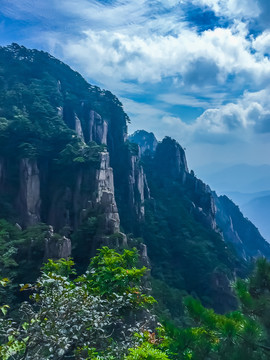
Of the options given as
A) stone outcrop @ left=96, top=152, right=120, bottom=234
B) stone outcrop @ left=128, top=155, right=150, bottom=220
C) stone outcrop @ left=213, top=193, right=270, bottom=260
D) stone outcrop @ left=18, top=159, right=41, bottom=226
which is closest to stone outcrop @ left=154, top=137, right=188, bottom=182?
stone outcrop @ left=128, top=155, right=150, bottom=220

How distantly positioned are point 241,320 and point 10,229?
26854 millimetres

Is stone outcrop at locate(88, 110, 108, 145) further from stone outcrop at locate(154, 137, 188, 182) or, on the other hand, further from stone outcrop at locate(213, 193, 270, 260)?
stone outcrop at locate(213, 193, 270, 260)

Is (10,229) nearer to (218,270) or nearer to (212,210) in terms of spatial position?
(218,270)

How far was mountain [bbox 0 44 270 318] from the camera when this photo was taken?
94.3ft

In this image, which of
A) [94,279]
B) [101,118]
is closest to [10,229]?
[94,279]

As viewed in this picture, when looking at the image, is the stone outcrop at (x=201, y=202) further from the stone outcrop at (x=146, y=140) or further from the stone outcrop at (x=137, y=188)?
the stone outcrop at (x=146, y=140)

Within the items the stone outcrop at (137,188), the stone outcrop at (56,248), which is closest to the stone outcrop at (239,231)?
the stone outcrop at (137,188)

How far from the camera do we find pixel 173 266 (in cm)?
4809

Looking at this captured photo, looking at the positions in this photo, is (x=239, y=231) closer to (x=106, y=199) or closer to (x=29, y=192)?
(x=106, y=199)

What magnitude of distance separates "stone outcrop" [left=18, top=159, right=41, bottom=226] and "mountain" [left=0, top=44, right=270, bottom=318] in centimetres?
14

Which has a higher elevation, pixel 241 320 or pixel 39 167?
pixel 39 167

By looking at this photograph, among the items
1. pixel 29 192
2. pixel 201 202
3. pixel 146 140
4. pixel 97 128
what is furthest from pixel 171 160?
pixel 146 140

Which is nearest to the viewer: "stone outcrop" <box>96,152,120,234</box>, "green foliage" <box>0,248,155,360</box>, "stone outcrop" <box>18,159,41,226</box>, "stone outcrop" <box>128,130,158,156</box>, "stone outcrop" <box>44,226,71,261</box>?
"green foliage" <box>0,248,155,360</box>

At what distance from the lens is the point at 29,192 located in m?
38.5
